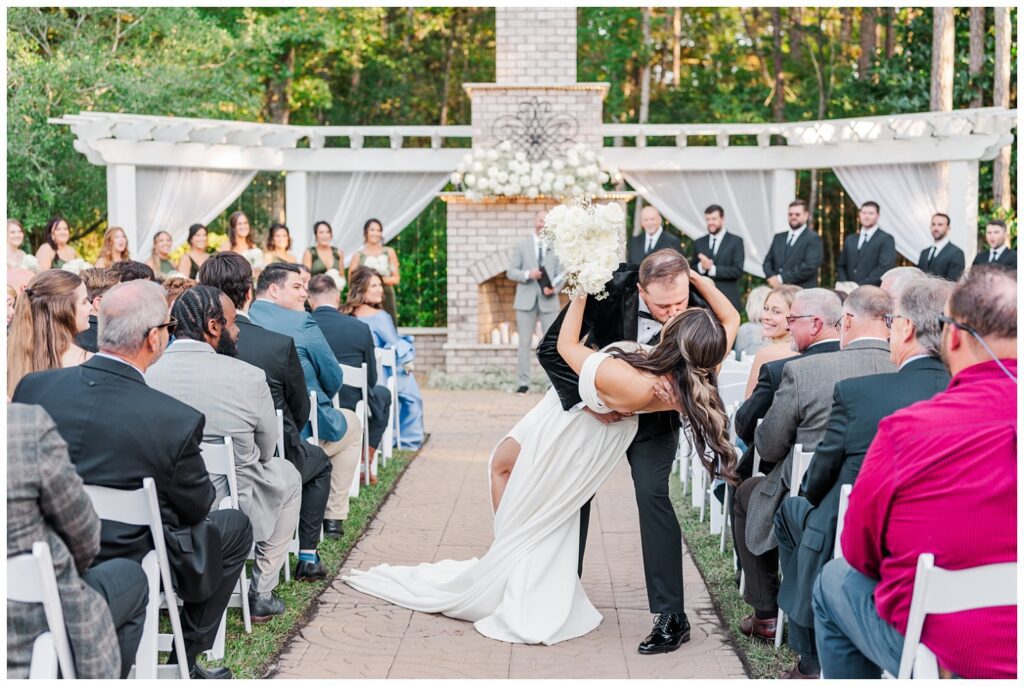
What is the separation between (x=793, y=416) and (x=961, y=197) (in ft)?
32.8

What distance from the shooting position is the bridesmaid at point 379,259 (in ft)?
42.2

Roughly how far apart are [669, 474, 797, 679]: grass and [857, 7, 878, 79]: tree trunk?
16.9 m

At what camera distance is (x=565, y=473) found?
193 inches

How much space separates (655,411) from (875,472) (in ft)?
5.83

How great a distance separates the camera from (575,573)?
16.3ft

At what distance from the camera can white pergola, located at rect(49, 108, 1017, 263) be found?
13.2 meters

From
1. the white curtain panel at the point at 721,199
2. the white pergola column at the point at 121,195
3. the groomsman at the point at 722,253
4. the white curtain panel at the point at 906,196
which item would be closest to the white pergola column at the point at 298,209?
the white pergola column at the point at 121,195

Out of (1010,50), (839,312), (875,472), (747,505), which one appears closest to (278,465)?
(747,505)

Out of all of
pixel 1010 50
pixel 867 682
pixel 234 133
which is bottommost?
pixel 867 682

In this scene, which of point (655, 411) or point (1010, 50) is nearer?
point (655, 411)

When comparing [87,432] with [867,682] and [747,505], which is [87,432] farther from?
[747,505]

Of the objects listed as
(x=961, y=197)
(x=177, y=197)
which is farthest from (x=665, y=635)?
(x=177, y=197)

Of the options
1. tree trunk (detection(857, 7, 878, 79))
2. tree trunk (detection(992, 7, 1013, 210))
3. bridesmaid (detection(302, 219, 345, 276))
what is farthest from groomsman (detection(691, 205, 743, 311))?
tree trunk (detection(857, 7, 878, 79))

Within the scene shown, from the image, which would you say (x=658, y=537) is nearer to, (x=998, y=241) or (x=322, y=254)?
(x=998, y=241)
